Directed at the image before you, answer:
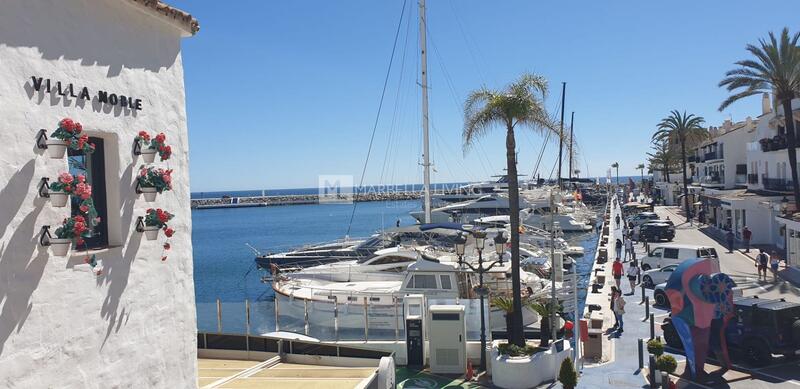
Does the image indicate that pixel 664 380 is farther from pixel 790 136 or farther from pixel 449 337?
pixel 790 136

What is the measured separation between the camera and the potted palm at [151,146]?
708 centimetres

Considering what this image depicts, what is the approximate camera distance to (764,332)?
15.3 metres

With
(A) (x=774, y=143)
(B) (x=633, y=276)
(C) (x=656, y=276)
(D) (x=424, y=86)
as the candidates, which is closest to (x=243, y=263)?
(D) (x=424, y=86)

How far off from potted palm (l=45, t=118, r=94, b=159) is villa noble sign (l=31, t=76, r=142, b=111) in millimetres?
317

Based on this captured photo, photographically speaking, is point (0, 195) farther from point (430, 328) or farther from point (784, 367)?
point (784, 367)

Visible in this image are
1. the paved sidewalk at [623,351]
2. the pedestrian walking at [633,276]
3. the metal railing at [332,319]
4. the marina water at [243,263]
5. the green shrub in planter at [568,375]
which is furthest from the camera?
the marina water at [243,263]

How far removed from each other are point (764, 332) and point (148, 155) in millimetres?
14713

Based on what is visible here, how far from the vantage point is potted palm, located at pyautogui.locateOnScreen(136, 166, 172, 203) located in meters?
6.97

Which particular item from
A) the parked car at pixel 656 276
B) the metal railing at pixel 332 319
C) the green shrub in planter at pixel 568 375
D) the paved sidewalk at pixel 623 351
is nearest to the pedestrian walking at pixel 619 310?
the paved sidewalk at pixel 623 351

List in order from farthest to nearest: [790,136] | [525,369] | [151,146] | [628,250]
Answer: [628,250]
[790,136]
[525,369]
[151,146]

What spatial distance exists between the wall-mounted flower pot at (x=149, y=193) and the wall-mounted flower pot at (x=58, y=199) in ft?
4.08

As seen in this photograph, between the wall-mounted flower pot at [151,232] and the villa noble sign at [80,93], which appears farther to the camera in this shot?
the wall-mounted flower pot at [151,232]

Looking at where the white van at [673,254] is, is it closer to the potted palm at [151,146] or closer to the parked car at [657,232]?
the parked car at [657,232]

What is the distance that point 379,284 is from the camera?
2655 cm
